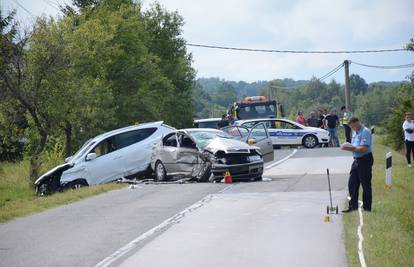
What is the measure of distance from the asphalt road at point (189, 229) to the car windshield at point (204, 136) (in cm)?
220

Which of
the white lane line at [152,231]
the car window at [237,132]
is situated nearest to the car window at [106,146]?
the car window at [237,132]

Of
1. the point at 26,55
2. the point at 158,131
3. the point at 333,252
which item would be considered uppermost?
the point at 26,55

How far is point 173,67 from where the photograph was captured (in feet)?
208

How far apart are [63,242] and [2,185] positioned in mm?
15185

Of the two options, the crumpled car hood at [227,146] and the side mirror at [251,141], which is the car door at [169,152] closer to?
the crumpled car hood at [227,146]

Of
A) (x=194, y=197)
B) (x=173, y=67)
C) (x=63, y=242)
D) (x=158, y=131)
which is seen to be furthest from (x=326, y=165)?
(x=173, y=67)

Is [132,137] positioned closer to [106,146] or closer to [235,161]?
[106,146]

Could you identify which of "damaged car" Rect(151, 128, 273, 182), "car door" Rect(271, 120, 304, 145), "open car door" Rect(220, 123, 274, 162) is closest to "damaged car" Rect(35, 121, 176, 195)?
"damaged car" Rect(151, 128, 273, 182)

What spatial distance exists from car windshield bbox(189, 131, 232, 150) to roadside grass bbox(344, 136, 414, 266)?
5150 mm

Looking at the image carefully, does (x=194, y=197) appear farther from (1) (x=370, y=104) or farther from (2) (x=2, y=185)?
(1) (x=370, y=104)

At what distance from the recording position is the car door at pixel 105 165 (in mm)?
21953

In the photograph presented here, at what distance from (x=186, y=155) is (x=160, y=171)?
4.25 feet

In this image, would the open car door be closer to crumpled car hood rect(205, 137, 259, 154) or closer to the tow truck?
crumpled car hood rect(205, 137, 259, 154)

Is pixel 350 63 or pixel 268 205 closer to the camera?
pixel 268 205
